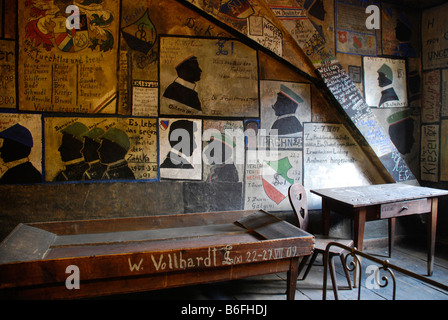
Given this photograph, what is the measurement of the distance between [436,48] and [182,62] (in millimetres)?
3756

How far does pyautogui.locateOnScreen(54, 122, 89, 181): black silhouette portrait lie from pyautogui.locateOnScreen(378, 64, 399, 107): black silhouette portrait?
4.09m

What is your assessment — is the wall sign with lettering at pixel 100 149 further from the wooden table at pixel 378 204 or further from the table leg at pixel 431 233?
the table leg at pixel 431 233

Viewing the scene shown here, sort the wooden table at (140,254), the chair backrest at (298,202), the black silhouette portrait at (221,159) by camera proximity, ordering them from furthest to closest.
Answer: the black silhouette portrait at (221,159) → the chair backrest at (298,202) → the wooden table at (140,254)

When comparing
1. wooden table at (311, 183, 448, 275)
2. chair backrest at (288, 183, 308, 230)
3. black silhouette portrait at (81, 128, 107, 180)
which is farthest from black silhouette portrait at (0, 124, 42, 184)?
wooden table at (311, 183, 448, 275)

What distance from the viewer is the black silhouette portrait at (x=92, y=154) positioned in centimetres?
331

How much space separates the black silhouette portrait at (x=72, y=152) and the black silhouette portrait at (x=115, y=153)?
0.22 meters

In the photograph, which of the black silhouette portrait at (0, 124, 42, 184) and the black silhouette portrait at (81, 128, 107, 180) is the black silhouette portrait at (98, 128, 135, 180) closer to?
the black silhouette portrait at (81, 128, 107, 180)

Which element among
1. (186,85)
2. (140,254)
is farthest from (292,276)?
(186,85)

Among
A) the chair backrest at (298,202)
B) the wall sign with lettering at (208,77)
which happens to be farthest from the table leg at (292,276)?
the wall sign with lettering at (208,77)

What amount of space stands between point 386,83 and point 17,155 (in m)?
4.93

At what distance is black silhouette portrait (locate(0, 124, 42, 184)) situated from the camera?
315 cm

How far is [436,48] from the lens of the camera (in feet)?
14.1

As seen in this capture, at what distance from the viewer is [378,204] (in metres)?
3.05
